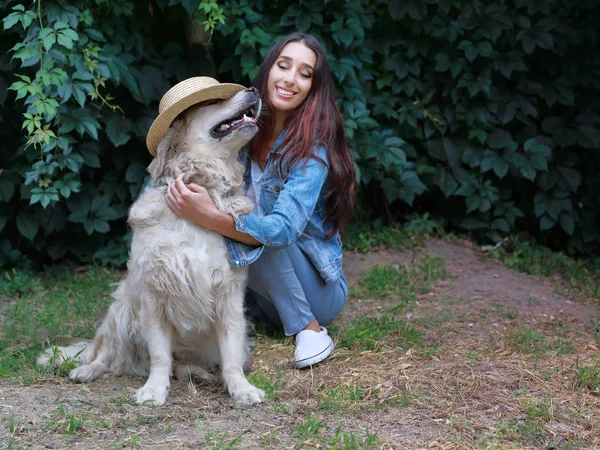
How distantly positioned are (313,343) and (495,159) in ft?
8.70

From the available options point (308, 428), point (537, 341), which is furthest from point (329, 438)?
point (537, 341)

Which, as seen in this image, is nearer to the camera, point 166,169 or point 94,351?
point 166,169

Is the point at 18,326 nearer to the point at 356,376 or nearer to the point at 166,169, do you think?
the point at 166,169

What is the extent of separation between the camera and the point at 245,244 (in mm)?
3014

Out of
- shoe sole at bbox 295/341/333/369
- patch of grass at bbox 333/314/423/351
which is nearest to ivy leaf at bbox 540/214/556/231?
patch of grass at bbox 333/314/423/351

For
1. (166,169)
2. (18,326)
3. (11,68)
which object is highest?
(11,68)

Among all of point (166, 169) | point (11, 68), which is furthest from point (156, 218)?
point (11, 68)

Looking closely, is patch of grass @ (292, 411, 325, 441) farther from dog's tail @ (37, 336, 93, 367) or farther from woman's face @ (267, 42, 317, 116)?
woman's face @ (267, 42, 317, 116)

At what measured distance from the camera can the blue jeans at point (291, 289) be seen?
3377mm

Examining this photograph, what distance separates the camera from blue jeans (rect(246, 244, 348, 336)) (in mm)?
3377

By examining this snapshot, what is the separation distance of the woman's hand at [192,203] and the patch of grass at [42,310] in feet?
3.25

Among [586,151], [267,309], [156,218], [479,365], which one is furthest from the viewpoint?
[586,151]

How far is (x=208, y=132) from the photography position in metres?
2.98

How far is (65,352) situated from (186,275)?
844 mm
